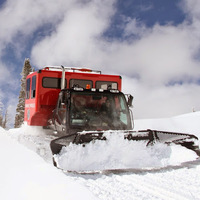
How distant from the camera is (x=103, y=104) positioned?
25.2ft

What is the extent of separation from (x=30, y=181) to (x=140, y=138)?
138 inches

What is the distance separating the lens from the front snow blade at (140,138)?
5738 mm

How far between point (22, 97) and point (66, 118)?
23.8 metres

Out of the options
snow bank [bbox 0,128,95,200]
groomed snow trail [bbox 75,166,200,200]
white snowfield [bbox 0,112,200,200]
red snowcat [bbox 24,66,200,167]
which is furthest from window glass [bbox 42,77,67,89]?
snow bank [bbox 0,128,95,200]

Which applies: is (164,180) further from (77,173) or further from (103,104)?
(103,104)

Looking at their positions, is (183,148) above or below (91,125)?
below

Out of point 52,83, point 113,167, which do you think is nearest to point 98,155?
point 113,167

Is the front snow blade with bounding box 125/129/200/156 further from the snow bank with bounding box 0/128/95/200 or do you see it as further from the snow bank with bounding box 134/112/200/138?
the snow bank with bounding box 134/112/200/138

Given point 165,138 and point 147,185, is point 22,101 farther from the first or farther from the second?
point 147,185

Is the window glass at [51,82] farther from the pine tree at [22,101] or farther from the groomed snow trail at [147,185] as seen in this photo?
the pine tree at [22,101]

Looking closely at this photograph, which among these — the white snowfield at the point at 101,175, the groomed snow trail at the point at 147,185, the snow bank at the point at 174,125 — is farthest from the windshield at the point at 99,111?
the snow bank at the point at 174,125

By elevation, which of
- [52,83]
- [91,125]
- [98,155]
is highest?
[52,83]

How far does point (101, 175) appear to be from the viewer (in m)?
5.42

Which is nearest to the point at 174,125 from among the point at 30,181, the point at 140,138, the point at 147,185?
the point at 140,138
